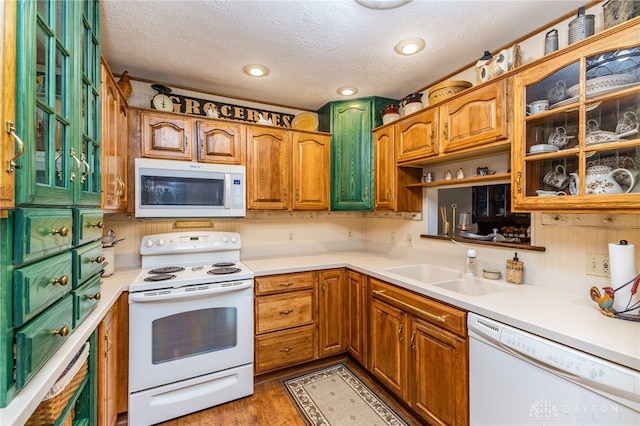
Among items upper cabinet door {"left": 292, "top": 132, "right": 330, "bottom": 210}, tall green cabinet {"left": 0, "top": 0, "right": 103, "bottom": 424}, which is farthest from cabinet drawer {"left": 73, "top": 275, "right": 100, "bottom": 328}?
upper cabinet door {"left": 292, "top": 132, "right": 330, "bottom": 210}

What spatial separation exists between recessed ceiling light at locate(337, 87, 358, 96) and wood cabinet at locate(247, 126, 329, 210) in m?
0.42

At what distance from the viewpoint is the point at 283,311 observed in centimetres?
229

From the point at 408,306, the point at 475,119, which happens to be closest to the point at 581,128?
the point at 475,119

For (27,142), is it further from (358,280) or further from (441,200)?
(441,200)

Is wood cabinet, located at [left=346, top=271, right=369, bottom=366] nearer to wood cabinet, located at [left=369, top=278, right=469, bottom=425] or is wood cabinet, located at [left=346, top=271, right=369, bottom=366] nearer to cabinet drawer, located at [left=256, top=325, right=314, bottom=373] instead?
wood cabinet, located at [left=369, top=278, right=469, bottom=425]

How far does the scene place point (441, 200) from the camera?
2506 mm

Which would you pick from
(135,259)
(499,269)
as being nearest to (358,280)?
(499,269)

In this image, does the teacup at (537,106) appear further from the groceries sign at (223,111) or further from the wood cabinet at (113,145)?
the wood cabinet at (113,145)

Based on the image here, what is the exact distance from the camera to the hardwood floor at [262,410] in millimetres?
1836

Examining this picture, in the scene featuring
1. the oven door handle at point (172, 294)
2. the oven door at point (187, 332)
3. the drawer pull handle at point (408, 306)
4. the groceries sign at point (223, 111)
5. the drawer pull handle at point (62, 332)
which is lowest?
the oven door at point (187, 332)

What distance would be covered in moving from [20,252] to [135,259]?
5.92ft

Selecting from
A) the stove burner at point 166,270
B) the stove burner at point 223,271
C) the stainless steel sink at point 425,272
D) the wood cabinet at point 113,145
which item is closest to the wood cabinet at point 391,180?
the stainless steel sink at point 425,272

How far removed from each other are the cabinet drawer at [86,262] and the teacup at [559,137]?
2.23 m

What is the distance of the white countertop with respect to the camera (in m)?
0.81
